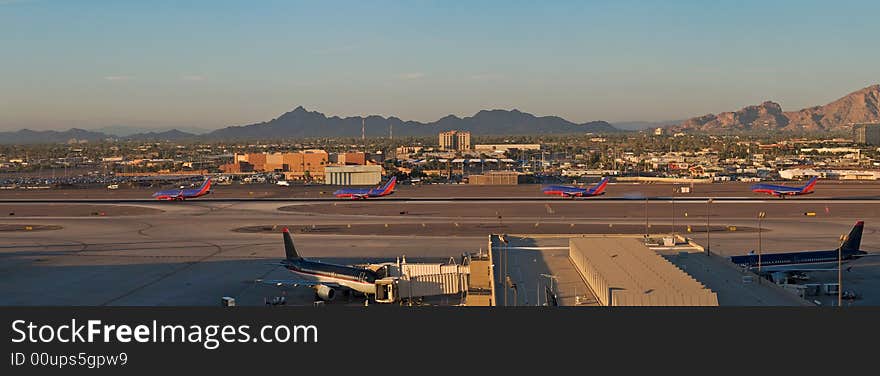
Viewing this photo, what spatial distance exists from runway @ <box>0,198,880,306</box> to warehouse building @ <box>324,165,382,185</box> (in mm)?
37176

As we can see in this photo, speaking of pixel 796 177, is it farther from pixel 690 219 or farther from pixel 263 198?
pixel 263 198

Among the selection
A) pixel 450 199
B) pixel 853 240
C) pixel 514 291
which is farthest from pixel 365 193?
pixel 514 291

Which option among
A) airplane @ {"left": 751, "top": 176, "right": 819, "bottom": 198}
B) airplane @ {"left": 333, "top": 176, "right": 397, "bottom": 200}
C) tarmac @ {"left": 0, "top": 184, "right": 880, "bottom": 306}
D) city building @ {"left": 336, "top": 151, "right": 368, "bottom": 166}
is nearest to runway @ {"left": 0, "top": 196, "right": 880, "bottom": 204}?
airplane @ {"left": 333, "top": 176, "right": 397, "bottom": 200}

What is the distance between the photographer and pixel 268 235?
73.9 meters

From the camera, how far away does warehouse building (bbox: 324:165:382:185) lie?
147875mm

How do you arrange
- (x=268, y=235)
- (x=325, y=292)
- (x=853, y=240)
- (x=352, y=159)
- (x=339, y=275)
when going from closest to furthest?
(x=325, y=292)
(x=339, y=275)
(x=853, y=240)
(x=268, y=235)
(x=352, y=159)

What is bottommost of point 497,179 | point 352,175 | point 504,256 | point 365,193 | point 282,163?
point 497,179

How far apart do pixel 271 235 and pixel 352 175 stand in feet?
247

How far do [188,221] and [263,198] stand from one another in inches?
1179

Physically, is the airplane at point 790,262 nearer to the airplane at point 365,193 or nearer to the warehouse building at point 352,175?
the airplane at point 365,193

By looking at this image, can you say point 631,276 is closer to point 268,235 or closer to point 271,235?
point 271,235

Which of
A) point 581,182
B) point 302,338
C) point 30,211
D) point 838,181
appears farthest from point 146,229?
point 838,181

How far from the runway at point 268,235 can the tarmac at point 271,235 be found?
11cm

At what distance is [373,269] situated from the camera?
48156mm
